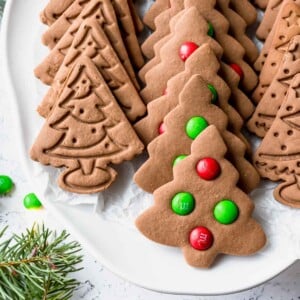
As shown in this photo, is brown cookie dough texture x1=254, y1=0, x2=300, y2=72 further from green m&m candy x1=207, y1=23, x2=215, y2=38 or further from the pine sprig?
the pine sprig

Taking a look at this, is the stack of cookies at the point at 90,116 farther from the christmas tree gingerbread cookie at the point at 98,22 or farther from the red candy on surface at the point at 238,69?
the red candy on surface at the point at 238,69

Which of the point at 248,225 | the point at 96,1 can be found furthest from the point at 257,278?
the point at 96,1

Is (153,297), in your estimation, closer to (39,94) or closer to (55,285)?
(55,285)

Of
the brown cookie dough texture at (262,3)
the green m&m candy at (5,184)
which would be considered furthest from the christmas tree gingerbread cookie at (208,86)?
the green m&m candy at (5,184)

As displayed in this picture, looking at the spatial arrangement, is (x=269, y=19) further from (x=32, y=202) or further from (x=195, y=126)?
(x=32, y=202)

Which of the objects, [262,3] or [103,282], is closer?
[262,3]

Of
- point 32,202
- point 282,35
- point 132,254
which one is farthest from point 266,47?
point 32,202

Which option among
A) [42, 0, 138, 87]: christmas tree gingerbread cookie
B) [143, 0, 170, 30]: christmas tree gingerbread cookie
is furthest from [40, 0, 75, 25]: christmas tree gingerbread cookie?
[143, 0, 170, 30]: christmas tree gingerbread cookie
